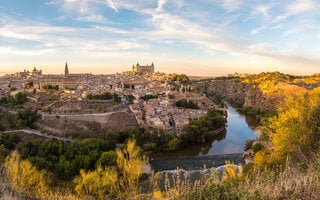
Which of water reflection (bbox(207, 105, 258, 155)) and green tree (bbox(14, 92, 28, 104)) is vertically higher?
green tree (bbox(14, 92, 28, 104))

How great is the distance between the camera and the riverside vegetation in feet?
9.75

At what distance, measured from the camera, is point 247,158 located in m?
18.1

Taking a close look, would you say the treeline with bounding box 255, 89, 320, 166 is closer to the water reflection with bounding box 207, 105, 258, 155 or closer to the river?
the river

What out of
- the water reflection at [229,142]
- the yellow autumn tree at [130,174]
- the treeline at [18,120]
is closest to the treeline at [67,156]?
the yellow autumn tree at [130,174]

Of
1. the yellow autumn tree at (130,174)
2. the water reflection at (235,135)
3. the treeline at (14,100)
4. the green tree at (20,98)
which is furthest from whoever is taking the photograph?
the green tree at (20,98)

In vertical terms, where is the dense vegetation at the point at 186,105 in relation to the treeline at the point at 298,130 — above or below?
below

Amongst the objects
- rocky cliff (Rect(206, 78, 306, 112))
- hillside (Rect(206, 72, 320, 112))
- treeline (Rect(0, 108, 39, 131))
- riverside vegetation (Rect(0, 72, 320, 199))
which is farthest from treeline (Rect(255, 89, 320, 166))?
rocky cliff (Rect(206, 78, 306, 112))

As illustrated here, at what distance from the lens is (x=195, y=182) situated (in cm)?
315

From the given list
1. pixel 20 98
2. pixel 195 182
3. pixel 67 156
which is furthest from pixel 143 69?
pixel 195 182

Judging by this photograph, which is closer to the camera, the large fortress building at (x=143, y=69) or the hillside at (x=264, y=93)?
the hillside at (x=264, y=93)

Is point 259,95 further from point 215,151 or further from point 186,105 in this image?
A: point 215,151

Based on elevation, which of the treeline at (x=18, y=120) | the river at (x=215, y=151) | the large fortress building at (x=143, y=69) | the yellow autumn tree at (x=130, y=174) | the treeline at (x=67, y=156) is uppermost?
the large fortress building at (x=143, y=69)

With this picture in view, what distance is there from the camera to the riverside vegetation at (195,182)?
297 centimetres

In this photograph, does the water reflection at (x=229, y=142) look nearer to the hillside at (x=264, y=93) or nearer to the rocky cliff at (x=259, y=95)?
the hillside at (x=264, y=93)
